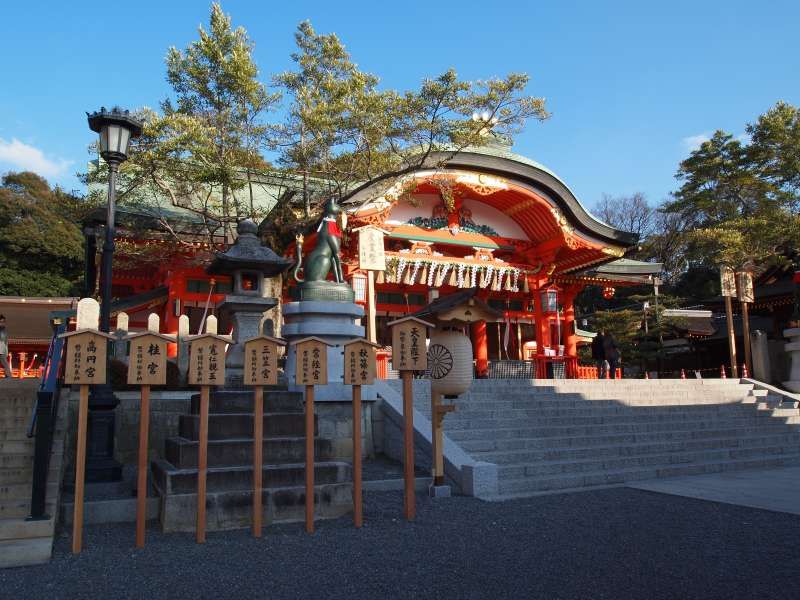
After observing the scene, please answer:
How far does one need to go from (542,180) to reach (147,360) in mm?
13967

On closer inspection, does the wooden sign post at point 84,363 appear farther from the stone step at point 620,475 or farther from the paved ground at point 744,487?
the paved ground at point 744,487

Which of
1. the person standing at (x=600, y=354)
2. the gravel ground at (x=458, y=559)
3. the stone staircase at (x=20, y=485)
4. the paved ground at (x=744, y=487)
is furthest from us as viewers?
the person standing at (x=600, y=354)

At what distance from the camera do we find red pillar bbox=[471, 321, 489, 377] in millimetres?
17844

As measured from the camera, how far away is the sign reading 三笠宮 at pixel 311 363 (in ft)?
19.3

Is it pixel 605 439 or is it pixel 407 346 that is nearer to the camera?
pixel 407 346

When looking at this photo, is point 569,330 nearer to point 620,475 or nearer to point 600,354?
point 600,354

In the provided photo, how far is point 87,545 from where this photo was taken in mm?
5129

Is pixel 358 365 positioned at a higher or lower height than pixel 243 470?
higher

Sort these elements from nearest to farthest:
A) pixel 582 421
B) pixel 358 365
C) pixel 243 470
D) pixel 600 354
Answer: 1. pixel 243 470
2. pixel 358 365
3. pixel 582 421
4. pixel 600 354

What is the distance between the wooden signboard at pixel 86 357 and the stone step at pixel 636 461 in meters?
4.82

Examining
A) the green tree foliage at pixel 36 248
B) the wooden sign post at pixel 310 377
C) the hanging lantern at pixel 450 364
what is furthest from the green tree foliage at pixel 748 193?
the green tree foliage at pixel 36 248

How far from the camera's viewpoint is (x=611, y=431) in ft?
33.3

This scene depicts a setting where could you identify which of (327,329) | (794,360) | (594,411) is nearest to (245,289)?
(327,329)

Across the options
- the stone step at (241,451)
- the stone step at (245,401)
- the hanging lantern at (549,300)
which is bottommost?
the stone step at (241,451)
